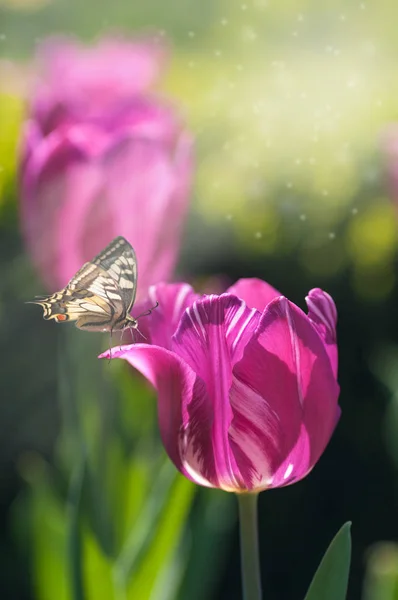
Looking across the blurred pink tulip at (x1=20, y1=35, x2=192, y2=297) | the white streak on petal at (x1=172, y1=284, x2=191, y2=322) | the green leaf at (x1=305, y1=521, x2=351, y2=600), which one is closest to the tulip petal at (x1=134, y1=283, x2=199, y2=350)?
the white streak on petal at (x1=172, y1=284, x2=191, y2=322)

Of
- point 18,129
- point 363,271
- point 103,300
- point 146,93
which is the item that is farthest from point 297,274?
point 103,300

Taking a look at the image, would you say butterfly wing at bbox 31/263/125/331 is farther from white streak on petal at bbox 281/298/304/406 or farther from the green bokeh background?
the green bokeh background

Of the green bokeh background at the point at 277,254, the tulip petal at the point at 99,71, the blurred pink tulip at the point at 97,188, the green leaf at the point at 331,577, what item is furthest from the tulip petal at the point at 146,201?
the green leaf at the point at 331,577

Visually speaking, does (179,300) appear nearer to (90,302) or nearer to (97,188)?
(90,302)

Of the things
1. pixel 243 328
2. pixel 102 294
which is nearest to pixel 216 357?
pixel 243 328

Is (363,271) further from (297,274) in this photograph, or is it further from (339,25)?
(339,25)

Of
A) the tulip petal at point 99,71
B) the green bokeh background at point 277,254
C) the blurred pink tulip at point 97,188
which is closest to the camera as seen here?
the blurred pink tulip at point 97,188

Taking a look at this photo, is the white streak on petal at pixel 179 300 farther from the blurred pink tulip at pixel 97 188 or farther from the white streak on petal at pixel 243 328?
the blurred pink tulip at pixel 97 188

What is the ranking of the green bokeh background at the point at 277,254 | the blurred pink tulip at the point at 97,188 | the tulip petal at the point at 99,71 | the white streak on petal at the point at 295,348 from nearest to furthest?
the white streak on petal at the point at 295,348
the blurred pink tulip at the point at 97,188
the tulip petal at the point at 99,71
the green bokeh background at the point at 277,254
